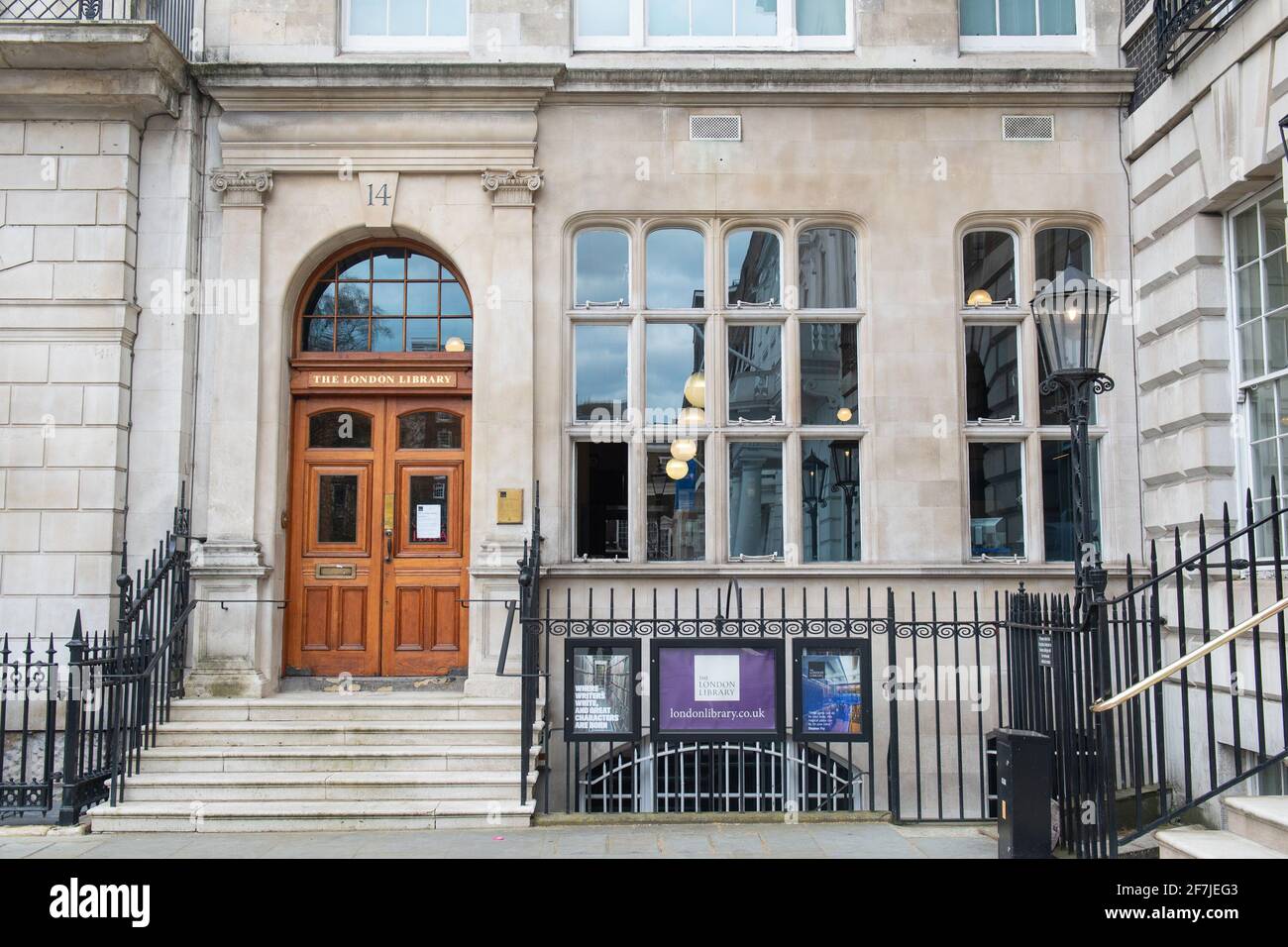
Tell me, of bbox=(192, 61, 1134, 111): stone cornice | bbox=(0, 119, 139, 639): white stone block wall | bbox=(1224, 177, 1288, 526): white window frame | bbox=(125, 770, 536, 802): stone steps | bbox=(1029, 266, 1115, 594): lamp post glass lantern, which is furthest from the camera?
bbox=(192, 61, 1134, 111): stone cornice

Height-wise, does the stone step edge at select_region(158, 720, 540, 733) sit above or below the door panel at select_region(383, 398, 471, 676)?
below

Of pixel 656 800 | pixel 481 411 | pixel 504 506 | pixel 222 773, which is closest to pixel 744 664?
pixel 656 800

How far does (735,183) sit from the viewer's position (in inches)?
425

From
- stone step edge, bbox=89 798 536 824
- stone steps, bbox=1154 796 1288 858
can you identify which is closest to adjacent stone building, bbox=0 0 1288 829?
stone step edge, bbox=89 798 536 824


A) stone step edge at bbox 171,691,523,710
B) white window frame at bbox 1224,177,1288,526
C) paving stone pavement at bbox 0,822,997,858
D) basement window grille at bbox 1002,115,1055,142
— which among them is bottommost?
paving stone pavement at bbox 0,822,997,858

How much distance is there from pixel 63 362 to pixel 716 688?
6.82m

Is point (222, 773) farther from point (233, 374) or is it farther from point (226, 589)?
point (233, 374)

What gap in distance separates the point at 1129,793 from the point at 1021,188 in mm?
5824

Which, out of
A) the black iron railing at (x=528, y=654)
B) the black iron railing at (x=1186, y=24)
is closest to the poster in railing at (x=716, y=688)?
the black iron railing at (x=528, y=654)

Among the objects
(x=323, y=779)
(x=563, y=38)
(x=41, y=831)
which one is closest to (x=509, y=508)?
(x=323, y=779)

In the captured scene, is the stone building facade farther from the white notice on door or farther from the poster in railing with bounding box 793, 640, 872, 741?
the poster in railing with bounding box 793, 640, 872, 741

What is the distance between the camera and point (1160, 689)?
7422 millimetres

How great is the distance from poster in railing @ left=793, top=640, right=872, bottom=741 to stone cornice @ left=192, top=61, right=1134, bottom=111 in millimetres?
5566

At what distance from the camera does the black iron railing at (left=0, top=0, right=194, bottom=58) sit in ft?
33.4
